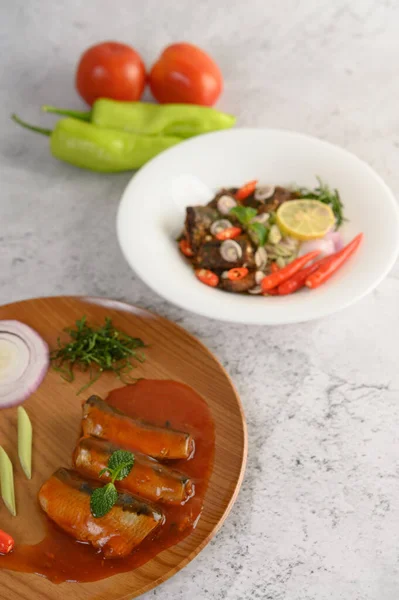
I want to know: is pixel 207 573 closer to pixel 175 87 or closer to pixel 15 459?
pixel 15 459

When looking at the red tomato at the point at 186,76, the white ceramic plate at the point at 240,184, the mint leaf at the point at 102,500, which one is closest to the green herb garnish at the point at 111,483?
the mint leaf at the point at 102,500

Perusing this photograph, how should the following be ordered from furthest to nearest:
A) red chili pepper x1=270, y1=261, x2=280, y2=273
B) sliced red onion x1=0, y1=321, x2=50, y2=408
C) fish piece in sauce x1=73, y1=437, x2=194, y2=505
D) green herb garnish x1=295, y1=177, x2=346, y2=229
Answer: green herb garnish x1=295, y1=177, x2=346, y2=229 → red chili pepper x1=270, y1=261, x2=280, y2=273 → sliced red onion x1=0, y1=321, x2=50, y2=408 → fish piece in sauce x1=73, y1=437, x2=194, y2=505

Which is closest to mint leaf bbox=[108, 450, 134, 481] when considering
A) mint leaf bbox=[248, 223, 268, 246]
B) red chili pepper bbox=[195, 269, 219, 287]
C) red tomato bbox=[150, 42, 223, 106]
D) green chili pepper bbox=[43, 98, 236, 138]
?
red chili pepper bbox=[195, 269, 219, 287]

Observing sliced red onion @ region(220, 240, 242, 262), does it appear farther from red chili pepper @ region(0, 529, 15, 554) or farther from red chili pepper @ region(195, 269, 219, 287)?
red chili pepper @ region(0, 529, 15, 554)

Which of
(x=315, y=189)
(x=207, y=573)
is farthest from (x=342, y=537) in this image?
(x=315, y=189)

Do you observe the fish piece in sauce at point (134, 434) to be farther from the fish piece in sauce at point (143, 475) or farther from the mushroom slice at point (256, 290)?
the mushroom slice at point (256, 290)

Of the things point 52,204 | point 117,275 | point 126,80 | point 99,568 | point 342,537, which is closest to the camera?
point 99,568

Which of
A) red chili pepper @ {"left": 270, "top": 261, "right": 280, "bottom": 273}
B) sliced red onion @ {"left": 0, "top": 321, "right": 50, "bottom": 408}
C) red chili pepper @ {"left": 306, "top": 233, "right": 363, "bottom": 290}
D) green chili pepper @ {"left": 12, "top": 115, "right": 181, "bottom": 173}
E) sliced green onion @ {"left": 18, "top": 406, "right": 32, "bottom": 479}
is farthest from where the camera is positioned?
green chili pepper @ {"left": 12, "top": 115, "right": 181, "bottom": 173}
